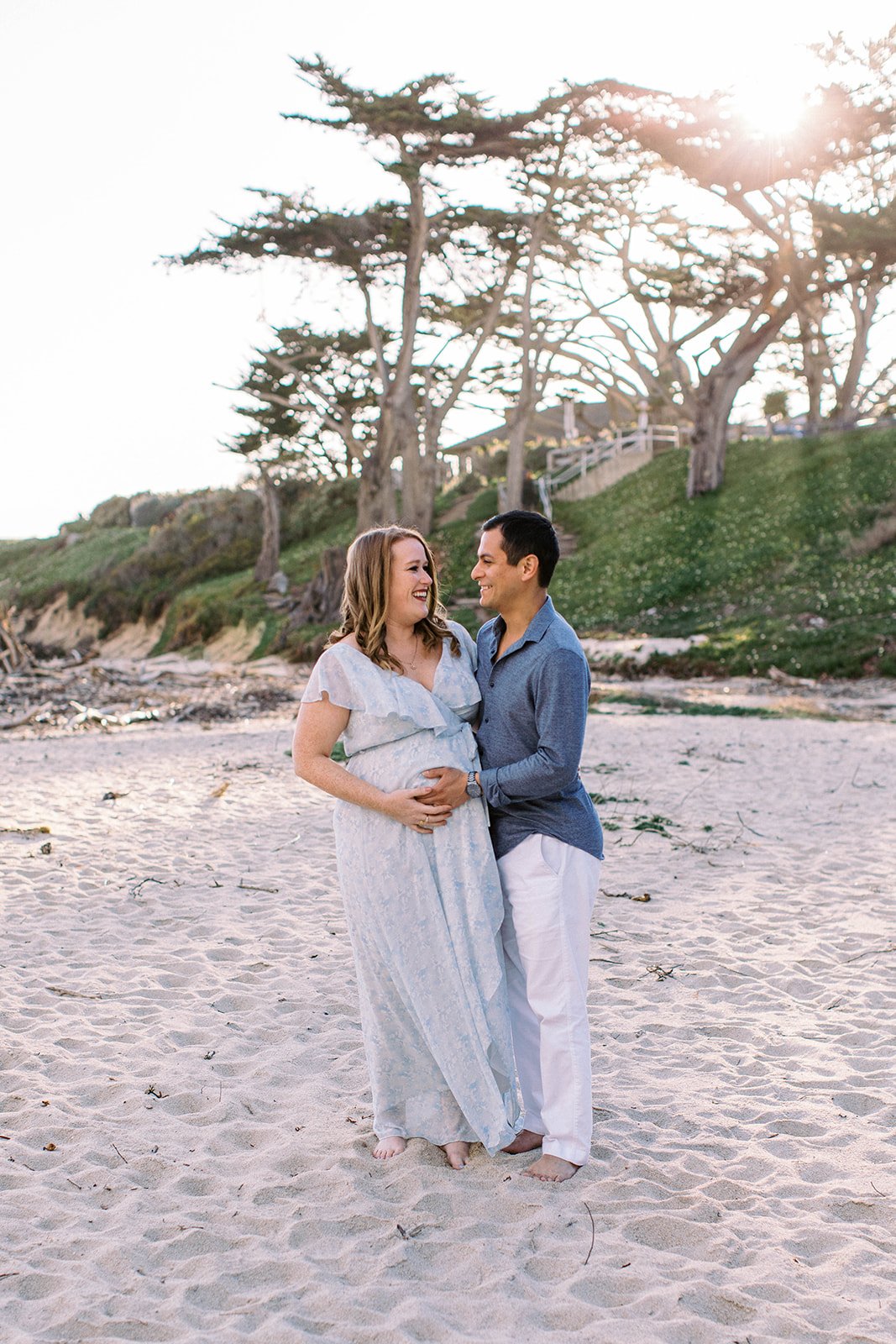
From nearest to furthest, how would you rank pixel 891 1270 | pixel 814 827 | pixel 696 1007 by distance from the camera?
pixel 891 1270
pixel 696 1007
pixel 814 827

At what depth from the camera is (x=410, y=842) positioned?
3.43 meters

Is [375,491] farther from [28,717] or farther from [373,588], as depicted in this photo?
[373,588]

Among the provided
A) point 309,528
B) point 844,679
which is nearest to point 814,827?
point 844,679

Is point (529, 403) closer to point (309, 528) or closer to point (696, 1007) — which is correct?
point (309, 528)

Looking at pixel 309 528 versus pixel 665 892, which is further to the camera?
pixel 309 528

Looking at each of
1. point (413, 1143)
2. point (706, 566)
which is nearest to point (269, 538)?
point (706, 566)

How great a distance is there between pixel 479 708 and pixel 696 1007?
2.30m

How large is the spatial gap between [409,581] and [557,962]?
4.00 ft

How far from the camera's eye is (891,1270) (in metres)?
3.08

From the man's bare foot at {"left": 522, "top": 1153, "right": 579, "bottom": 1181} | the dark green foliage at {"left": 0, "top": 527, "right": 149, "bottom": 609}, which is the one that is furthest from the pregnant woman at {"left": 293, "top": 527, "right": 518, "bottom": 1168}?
the dark green foliage at {"left": 0, "top": 527, "right": 149, "bottom": 609}

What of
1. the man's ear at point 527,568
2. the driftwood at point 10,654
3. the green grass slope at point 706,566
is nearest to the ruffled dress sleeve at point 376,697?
the man's ear at point 527,568

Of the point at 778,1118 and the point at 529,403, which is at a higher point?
the point at 529,403

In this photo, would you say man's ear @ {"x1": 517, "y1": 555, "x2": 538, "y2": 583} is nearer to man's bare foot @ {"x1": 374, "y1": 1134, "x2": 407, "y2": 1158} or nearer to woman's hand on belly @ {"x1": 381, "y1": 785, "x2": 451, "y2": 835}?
woman's hand on belly @ {"x1": 381, "y1": 785, "x2": 451, "y2": 835}

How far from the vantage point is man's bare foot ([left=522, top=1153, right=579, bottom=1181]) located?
3510 millimetres
